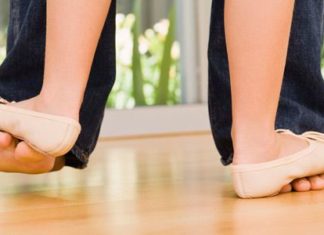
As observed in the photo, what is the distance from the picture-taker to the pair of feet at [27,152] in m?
0.96

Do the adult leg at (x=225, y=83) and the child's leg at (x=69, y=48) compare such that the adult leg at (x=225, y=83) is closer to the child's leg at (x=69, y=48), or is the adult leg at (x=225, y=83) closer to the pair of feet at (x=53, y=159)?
the pair of feet at (x=53, y=159)

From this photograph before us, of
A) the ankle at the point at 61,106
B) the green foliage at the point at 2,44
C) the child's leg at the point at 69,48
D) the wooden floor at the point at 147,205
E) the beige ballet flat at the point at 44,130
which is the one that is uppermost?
the child's leg at the point at 69,48

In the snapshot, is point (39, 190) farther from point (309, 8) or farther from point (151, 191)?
point (309, 8)

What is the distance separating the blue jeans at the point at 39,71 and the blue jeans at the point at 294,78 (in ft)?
0.55

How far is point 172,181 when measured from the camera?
124 cm

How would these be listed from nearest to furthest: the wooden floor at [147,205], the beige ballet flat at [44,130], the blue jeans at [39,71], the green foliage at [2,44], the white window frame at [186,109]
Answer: the wooden floor at [147,205], the beige ballet flat at [44,130], the blue jeans at [39,71], the green foliage at [2,44], the white window frame at [186,109]

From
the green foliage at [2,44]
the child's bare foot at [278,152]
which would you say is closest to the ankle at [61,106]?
the child's bare foot at [278,152]

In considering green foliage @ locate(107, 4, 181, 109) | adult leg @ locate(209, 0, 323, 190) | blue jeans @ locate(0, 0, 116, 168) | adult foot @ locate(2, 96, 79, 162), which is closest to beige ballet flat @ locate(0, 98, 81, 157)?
adult foot @ locate(2, 96, 79, 162)

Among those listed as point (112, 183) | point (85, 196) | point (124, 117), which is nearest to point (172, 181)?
point (112, 183)

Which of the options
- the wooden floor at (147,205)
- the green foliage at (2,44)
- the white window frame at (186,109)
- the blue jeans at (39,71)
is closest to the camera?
the wooden floor at (147,205)

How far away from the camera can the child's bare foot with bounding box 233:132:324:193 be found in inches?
38.9

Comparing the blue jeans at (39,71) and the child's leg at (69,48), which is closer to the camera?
the child's leg at (69,48)

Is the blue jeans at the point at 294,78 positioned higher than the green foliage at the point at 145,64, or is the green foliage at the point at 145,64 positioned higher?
the blue jeans at the point at 294,78

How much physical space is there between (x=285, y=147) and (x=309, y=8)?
26 cm
